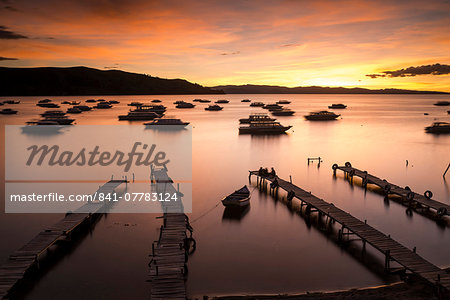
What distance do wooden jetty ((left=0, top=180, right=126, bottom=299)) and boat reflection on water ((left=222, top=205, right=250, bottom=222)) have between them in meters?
10.0

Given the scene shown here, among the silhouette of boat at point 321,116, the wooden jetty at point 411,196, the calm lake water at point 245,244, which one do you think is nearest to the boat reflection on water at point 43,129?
the calm lake water at point 245,244

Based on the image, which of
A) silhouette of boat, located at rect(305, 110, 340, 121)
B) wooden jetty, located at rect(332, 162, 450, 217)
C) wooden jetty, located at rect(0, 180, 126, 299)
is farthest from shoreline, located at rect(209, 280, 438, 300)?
silhouette of boat, located at rect(305, 110, 340, 121)

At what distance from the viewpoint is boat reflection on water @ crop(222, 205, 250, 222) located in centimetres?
2759

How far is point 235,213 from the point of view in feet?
93.8

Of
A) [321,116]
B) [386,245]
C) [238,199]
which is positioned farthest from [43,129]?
[321,116]

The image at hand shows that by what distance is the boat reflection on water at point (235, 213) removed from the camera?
27.6 m

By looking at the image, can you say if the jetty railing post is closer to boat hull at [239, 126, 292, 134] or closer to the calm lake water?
the calm lake water

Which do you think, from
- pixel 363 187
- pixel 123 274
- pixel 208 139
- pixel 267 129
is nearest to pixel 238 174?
pixel 363 187

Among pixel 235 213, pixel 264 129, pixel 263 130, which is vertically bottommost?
pixel 235 213

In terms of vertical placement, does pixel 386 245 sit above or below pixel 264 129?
below

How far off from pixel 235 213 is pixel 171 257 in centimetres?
1094

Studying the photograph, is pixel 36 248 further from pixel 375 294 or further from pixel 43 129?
pixel 43 129

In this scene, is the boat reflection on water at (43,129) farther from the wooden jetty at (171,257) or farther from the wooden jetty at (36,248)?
the wooden jetty at (171,257)

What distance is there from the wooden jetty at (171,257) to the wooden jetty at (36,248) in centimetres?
590
